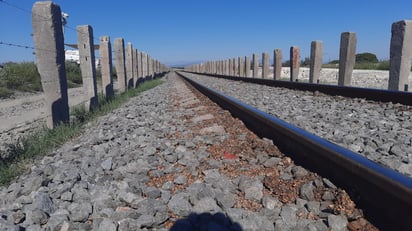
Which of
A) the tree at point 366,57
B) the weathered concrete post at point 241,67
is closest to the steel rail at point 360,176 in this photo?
the weathered concrete post at point 241,67

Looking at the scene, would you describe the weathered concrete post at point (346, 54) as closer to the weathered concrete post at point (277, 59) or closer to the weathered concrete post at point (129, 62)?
the weathered concrete post at point (277, 59)

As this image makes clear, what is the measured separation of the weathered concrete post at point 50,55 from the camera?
5223 mm

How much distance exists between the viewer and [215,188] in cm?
236

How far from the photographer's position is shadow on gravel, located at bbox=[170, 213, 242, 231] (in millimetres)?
1832

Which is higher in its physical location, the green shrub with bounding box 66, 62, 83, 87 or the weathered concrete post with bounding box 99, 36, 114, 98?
the weathered concrete post with bounding box 99, 36, 114, 98

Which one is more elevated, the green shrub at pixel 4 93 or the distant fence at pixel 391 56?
the distant fence at pixel 391 56

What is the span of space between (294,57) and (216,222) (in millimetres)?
11655

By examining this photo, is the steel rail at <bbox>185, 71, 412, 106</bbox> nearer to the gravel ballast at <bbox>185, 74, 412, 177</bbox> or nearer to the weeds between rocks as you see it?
the gravel ballast at <bbox>185, 74, 412, 177</bbox>

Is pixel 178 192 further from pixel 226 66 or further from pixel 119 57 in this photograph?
pixel 226 66

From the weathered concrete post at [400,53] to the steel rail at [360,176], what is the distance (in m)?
4.59

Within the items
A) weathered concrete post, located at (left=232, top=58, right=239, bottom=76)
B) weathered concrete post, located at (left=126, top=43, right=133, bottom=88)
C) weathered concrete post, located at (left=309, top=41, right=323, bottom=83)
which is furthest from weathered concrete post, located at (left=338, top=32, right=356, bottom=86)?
weathered concrete post, located at (left=232, top=58, right=239, bottom=76)

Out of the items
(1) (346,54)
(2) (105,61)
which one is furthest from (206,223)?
(2) (105,61)

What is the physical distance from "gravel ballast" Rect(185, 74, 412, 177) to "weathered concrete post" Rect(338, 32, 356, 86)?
2.50 meters

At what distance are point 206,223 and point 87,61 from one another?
6595 mm
